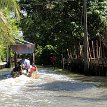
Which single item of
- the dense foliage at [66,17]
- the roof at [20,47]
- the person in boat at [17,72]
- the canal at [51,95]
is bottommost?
the canal at [51,95]

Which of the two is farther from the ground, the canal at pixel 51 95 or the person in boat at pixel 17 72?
the person in boat at pixel 17 72

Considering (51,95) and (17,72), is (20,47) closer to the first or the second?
(17,72)

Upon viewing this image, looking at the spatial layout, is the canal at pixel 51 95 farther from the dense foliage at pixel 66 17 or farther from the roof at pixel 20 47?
the dense foliage at pixel 66 17

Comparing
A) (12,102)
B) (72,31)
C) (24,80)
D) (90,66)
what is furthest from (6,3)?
(72,31)

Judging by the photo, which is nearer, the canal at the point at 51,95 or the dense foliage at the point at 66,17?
the canal at the point at 51,95

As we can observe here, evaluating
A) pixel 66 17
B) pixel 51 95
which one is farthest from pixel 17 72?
pixel 66 17

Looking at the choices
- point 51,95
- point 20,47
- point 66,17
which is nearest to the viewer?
point 51,95

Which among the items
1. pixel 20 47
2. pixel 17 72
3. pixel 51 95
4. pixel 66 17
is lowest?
pixel 51 95

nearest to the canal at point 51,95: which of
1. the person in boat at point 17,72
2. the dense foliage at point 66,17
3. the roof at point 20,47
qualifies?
the person in boat at point 17,72

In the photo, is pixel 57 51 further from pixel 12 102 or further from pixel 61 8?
pixel 12 102

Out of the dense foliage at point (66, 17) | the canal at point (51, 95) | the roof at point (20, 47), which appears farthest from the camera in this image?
the dense foliage at point (66, 17)

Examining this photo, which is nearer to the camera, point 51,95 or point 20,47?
point 51,95

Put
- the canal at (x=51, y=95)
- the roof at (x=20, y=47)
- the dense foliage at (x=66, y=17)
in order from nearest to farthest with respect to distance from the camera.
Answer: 1. the canal at (x=51, y=95)
2. the roof at (x=20, y=47)
3. the dense foliage at (x=66, y=17)

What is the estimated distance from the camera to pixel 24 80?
1287 inches
